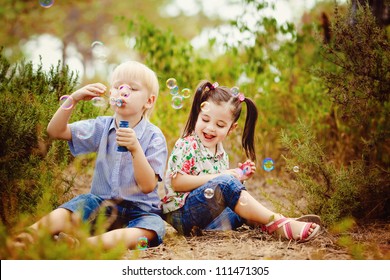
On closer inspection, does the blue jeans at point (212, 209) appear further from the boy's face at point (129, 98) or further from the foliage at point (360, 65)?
the foliage at point (360, 65)

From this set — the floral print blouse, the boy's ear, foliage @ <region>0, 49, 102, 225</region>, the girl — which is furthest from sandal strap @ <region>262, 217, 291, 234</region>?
foliage @ <region>0, 49, 102, 225</region>

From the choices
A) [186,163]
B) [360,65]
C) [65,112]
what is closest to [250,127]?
[186,163]

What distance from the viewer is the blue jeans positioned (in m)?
2.64

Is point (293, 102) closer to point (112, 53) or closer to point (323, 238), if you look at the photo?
point (323, 238)

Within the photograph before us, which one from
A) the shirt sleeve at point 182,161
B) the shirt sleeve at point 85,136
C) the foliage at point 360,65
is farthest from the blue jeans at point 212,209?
the foliage at point 360,65

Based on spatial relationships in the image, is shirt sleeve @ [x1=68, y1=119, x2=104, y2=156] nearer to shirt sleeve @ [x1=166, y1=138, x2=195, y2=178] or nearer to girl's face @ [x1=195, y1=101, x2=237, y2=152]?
shirt sleeve @ [x1=166, y1=138, x2=195, y2=178]

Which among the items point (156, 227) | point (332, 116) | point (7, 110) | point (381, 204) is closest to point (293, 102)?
point (332, 116)

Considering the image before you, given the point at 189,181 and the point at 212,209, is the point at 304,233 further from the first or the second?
the point at 189,181

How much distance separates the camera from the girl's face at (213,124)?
2.82 m

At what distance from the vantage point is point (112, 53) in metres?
18.1

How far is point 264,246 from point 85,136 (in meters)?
1.20

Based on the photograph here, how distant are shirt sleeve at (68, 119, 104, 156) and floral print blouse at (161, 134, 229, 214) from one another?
0.46 metres

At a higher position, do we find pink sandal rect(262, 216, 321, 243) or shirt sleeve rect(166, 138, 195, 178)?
shirt sleeve rect(166, 138, 195, 178)
